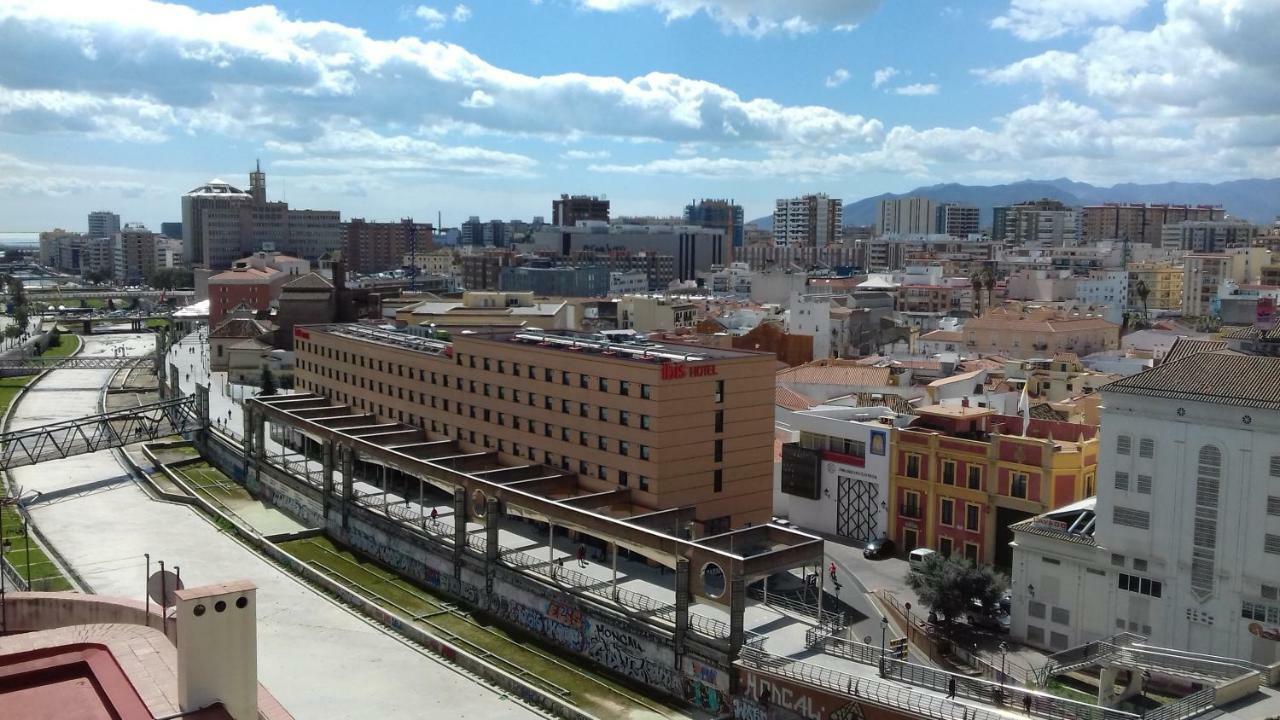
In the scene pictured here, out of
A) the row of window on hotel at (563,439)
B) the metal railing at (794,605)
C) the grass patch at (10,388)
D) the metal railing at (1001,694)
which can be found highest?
the row of window on hotel at (563,439)

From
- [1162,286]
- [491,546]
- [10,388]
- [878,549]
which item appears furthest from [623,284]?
[491,546]

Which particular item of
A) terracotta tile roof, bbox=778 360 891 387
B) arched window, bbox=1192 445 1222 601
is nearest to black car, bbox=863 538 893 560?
arched window, bbox=1192 445 1222 601

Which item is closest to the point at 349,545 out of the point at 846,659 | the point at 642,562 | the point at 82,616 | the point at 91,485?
the point at 642,562

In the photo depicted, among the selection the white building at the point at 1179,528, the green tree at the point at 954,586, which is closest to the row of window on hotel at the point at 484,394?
the green tree at the point at 954,586

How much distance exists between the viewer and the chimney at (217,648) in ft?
56.5

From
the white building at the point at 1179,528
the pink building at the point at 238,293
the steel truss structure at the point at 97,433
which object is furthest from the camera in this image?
the pink building at the point at 238,293

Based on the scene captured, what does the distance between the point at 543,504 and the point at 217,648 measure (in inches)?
1128

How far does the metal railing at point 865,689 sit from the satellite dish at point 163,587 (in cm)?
1949

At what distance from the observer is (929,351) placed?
10650cm

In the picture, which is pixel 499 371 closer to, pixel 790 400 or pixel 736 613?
pixel 790 400

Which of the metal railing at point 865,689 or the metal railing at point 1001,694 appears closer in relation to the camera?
the metal railing at point 1001,694

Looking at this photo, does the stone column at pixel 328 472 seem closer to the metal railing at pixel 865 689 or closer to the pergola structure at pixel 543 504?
the pergola structure at pixel 543 504

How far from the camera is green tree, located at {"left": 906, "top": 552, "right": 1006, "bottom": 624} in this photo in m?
43.0

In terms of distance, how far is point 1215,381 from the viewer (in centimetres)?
3828
